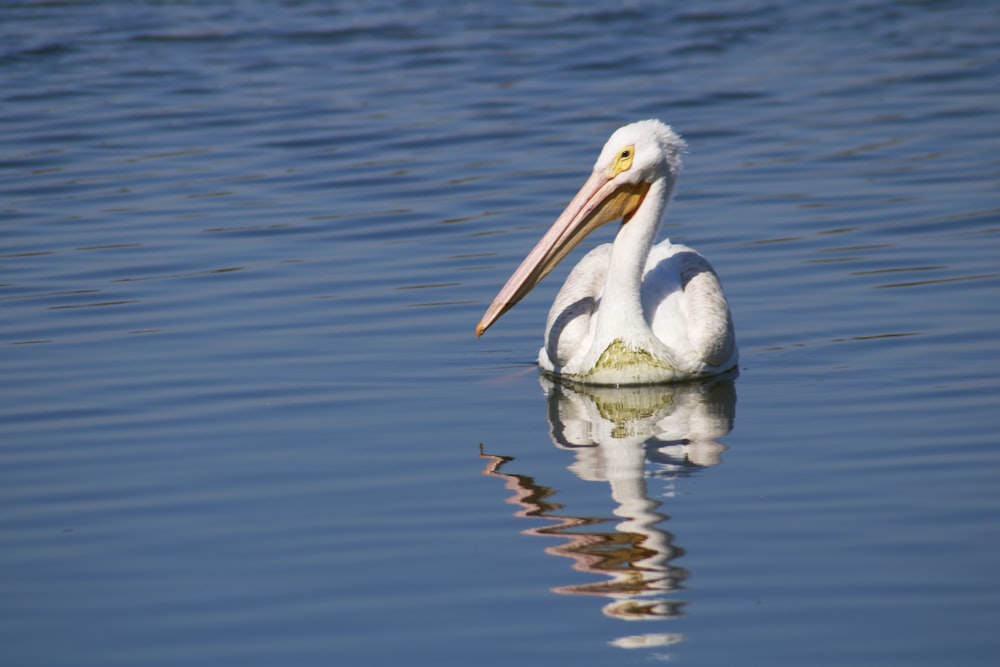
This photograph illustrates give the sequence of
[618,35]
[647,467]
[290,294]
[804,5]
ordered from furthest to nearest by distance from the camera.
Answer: [804,5] < [618,35] < [290,294] < [647,467]

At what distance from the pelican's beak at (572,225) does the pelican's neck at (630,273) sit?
0.08 meters

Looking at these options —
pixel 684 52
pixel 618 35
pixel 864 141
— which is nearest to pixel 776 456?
pixel 864 141

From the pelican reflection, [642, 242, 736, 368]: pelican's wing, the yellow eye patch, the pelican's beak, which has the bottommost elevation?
the pelican reflection

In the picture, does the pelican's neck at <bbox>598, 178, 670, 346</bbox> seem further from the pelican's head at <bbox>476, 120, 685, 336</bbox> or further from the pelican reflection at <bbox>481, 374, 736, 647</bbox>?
the pelican reflection at <bbox>481, 374, 736, 647</bbox>

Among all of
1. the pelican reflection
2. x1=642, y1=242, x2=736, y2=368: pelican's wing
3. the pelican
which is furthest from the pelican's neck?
the pelican reflection

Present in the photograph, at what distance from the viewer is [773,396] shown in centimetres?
618

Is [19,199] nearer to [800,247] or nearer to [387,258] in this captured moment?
[387,258]

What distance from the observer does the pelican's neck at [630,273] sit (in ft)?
21.3

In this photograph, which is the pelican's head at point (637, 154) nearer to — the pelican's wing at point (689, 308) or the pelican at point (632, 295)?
the pelican at point (632, 295)

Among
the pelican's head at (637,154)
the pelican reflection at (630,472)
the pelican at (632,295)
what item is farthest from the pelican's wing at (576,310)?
the pelican's head at (637,154)

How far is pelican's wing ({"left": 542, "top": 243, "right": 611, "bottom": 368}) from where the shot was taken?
21.8 feet

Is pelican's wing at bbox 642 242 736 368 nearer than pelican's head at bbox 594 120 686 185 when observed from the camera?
Yes

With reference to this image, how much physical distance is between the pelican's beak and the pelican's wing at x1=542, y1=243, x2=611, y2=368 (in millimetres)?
186

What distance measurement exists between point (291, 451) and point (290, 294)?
250cm
